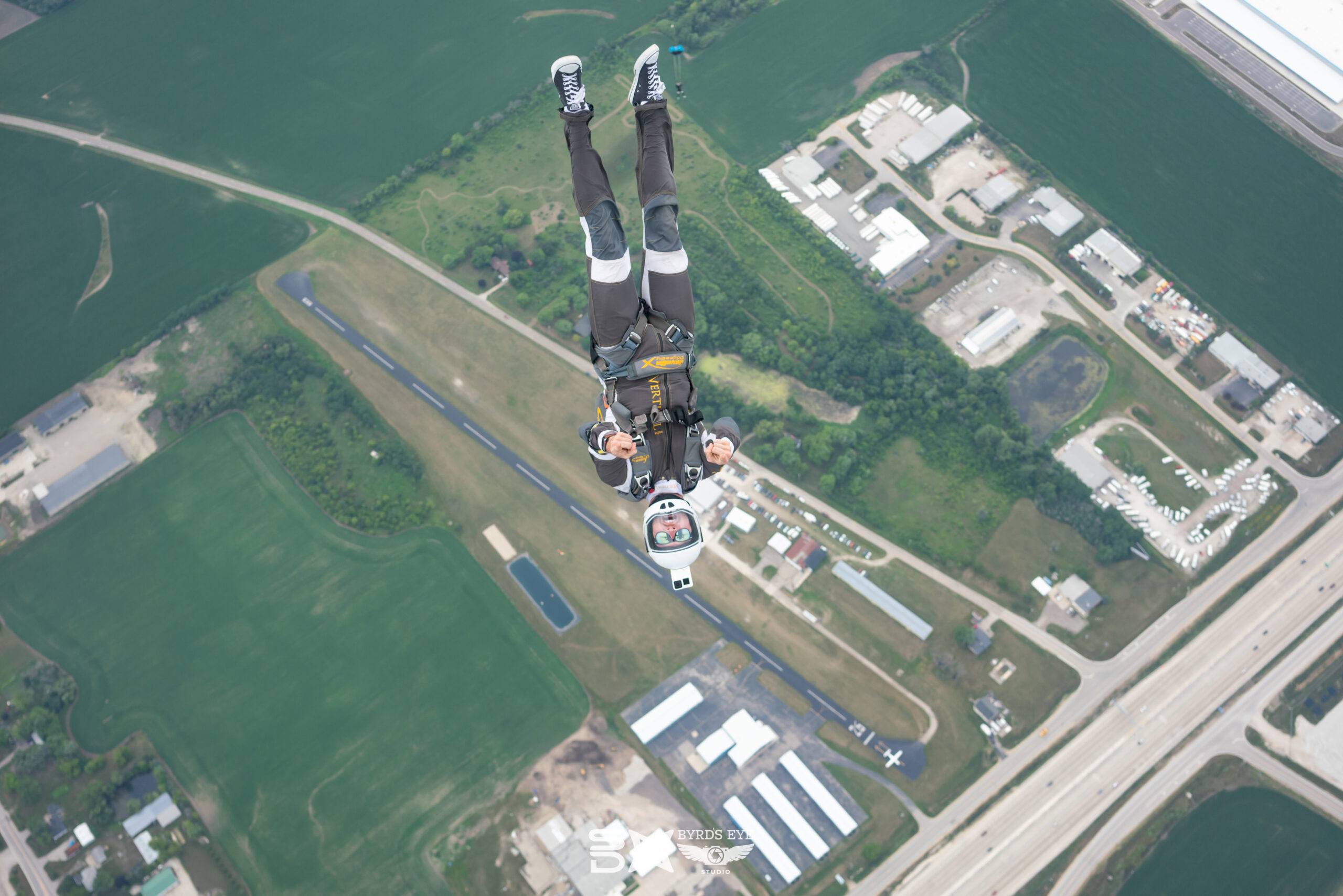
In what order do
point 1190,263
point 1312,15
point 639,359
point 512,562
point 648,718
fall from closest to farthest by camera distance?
point 639,359 → point 648,718 → point 512,562 → point 1190,263 → point 1312,15

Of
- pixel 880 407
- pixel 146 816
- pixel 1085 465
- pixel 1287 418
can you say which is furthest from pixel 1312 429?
pixel 146 816

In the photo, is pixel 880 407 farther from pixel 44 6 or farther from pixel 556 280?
pixel 44 6

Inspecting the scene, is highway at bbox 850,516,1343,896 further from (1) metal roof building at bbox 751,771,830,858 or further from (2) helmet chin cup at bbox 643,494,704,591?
(2) helmet chin cup at bbox 643,494,704,591

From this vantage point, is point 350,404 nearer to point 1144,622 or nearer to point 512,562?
point 512,562

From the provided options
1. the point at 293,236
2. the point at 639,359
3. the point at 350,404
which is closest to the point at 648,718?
the point at 350,404

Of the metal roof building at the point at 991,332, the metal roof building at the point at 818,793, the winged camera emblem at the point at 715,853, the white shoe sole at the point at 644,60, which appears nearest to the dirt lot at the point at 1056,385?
the metal roof building at the point at 991,332

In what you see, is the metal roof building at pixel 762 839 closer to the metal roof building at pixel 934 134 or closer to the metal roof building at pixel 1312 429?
the metal roof building at pixel 1312 429
